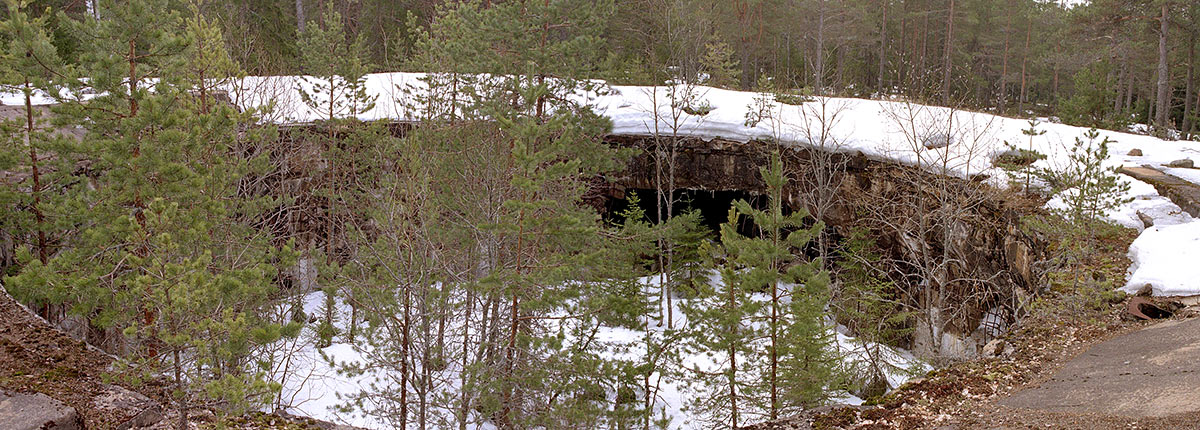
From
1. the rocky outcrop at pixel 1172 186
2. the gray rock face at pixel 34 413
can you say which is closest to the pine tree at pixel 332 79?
the gray rock face at pixel 34 413

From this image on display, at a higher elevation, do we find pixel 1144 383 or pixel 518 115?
pixel 518 115

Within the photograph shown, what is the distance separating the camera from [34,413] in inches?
262

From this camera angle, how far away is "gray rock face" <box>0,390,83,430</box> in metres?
6.46

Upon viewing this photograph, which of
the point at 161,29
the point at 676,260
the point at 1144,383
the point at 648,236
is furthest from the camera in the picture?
the point at 676,260

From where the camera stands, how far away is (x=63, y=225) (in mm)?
9188

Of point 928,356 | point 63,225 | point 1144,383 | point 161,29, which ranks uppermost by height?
point 161,29

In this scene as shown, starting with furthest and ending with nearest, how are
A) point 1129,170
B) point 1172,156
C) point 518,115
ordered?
point 1172,156 < point 1129,170 < point 518,115

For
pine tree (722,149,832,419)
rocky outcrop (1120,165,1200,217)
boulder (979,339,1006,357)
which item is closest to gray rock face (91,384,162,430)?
pine tree (722,149,832,419)

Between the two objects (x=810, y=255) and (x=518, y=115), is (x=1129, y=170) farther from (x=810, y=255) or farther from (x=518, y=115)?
(x=518, y=115)

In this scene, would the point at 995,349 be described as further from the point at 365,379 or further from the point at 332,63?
the point at 332,63

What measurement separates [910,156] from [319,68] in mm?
14131

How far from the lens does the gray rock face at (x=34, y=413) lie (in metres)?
6.46

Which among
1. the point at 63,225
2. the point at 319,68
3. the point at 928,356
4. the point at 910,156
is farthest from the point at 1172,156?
the point at 63,225

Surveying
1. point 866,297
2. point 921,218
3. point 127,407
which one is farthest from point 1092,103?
point 127,407
